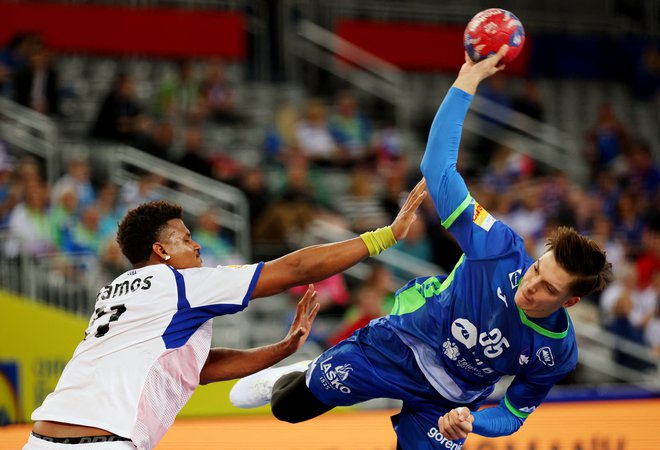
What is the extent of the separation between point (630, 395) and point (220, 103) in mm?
6606

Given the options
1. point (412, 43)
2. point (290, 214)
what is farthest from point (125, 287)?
point (412, 43)

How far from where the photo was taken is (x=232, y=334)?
34.2 feet

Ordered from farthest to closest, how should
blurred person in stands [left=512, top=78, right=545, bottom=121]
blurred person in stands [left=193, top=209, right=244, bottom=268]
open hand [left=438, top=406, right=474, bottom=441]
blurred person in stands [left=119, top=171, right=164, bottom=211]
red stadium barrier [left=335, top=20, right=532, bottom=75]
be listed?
1. red stadium barrier [left=335, top=20, right=532, bottom=75]
2. blurred person in stands [left=512, top=78, right=545, bottom=121]
3. blurred person in stands [left=119, top=171, right=164, bottom=211]
4. blurred person in stands [left=193, top=209, right=244, bottom=268]
5. open hand [left=438, top=406, right=474, bottom=441]

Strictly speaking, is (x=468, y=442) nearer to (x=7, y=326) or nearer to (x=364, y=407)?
(x=364, y=407)

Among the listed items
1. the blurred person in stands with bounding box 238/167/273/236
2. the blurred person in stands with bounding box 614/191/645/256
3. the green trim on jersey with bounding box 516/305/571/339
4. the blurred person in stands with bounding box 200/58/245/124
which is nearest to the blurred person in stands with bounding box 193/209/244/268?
the blurred person in stands with bounding box 238/167/273/236

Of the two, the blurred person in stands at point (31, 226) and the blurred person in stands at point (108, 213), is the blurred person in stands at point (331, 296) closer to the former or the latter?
the blurred person in stands at point (108, 213)

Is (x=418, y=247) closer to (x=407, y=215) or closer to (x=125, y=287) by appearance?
(x=407, y=215)

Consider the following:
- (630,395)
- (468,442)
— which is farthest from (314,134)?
(468,442)

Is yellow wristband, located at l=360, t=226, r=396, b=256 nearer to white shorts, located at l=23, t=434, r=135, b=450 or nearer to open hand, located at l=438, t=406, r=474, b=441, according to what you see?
open hand, located at l=438, t=406, r=474, b=441

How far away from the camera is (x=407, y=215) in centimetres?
485

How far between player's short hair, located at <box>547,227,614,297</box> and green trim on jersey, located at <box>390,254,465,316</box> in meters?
0.74

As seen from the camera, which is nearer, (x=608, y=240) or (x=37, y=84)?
Result: (x=37, y=84)

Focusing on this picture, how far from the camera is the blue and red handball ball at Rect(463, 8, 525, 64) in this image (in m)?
4.89

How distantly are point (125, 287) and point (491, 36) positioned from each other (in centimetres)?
212
